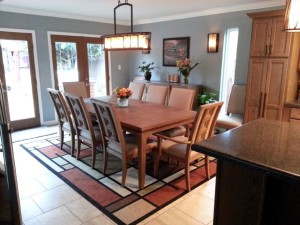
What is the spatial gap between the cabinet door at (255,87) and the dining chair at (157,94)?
143 cm

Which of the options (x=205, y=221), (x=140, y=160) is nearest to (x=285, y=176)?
(x=205, y=221)

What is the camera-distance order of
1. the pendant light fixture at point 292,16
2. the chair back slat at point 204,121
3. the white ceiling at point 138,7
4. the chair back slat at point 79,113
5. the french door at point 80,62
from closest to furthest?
the pendant light fixture at point 292,16, the chair back slat at point 204,121, the chair back slat at point 79,113, the white ceiling at point 138,7, the french door at point 80,62

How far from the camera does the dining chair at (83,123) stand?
317 centimetres

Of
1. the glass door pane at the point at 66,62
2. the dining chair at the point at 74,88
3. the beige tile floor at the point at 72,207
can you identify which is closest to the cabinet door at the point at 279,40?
the beige tile floor at the point at 72,207

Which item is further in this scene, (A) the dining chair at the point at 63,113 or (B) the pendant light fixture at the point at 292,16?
(A) the dining chair at the point at 63,113

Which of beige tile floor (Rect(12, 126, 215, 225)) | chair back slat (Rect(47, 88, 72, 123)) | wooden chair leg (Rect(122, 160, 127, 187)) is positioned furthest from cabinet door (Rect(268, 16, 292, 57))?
chair back slat (Rect(47, 88, 72, 123))

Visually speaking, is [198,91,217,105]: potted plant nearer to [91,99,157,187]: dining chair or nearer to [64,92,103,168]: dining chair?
[91,99,157,187]: dining chair

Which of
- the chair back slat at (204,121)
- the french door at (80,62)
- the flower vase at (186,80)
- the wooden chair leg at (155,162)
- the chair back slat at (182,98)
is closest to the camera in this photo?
the chair back slat at (204,121)

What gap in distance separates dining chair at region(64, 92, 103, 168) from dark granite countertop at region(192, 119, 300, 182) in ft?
6.67

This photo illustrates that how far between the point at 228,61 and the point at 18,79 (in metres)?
4.44

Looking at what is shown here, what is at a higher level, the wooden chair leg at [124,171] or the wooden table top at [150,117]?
the wooden table top at [150,117]

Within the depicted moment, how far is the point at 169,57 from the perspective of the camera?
5.91 metres

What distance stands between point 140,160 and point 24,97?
3690mm

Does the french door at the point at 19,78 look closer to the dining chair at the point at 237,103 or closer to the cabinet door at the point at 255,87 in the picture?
the dining chair at the point at 237,103
